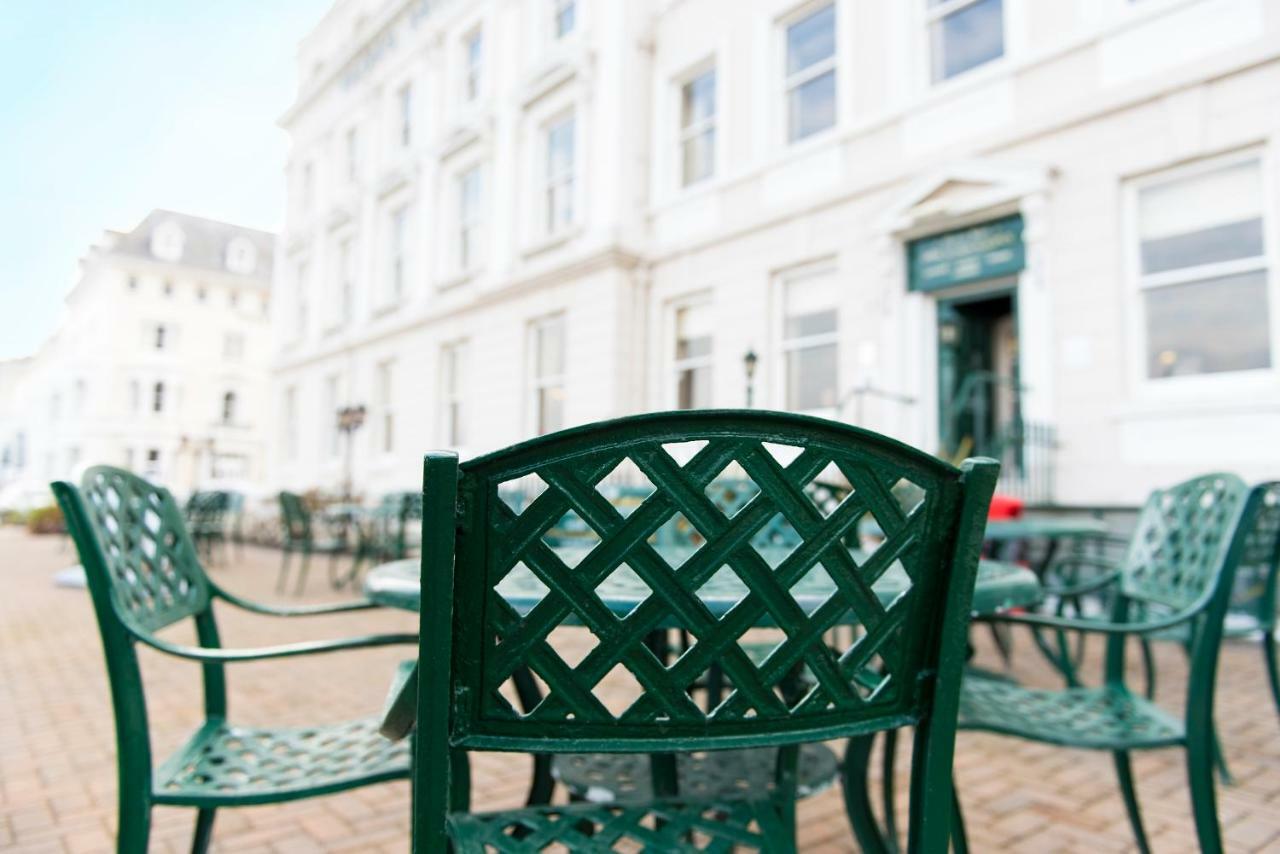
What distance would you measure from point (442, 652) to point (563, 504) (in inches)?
8.1

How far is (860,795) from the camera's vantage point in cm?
167

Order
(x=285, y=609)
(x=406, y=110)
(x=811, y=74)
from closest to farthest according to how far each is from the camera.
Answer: (x=285, y=609) → (x=811, y=74) → (x=406, y=110)

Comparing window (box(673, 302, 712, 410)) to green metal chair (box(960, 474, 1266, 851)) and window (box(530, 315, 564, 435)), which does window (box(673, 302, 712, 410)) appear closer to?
window (box(530, 315, 564, 435))

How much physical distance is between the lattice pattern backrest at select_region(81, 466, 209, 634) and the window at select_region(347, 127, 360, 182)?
17.2 meters

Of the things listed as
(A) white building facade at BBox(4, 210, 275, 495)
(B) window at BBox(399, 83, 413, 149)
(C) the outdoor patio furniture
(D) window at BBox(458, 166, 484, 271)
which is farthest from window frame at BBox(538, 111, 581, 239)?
(A) white building facade at BBox(4, 210, 275, 495)

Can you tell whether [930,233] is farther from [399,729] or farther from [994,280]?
[399,729]

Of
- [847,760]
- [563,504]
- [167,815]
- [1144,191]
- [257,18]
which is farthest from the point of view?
[1144,191]

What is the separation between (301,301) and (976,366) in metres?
15.9

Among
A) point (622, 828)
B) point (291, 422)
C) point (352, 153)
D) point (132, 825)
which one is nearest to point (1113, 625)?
point (622, 828)

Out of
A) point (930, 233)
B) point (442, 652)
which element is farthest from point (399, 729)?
point (930, 233)

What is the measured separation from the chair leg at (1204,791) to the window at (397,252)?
15.2m

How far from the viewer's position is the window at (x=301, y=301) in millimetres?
18480

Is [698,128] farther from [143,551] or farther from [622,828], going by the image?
[622,828]

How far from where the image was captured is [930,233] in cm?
781
